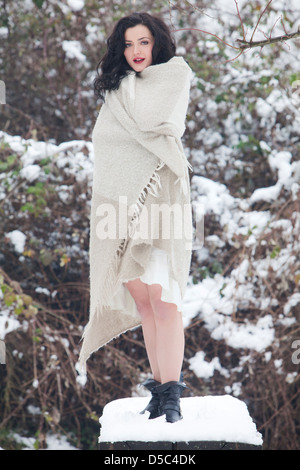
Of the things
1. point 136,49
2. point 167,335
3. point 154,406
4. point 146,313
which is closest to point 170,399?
point 154,406

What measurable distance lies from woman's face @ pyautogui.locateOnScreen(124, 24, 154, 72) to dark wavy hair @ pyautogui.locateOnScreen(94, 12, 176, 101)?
0.05ft

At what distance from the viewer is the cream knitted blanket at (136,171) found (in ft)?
7.45

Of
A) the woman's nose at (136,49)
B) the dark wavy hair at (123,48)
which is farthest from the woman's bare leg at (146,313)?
the woman's nose at (136,49)

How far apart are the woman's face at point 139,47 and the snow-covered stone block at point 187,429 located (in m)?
1.29

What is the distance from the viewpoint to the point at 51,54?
4797 mm

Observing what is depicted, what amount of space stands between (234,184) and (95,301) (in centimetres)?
246

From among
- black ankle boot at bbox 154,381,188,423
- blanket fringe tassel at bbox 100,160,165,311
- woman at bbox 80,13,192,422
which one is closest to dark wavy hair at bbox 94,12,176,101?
woman at bbox 80,13,192,422

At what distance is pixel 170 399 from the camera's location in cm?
229

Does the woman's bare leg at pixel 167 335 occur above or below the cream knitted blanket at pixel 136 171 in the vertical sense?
below

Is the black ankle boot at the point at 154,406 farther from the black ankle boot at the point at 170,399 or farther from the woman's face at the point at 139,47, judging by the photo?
the woman's face at the point at 139,47

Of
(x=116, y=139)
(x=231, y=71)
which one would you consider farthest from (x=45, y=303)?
(x=116, y=139)

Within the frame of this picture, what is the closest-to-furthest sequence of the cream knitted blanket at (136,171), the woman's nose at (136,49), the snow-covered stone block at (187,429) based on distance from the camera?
1. the snow-covered stone block at (187,429)
2. the cream knitted blanket at (136,171)
3. the woman's nose at (136,49)

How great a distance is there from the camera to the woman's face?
2.40 m

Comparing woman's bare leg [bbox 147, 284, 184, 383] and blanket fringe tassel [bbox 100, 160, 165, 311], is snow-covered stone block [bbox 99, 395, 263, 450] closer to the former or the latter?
woman's bare leg [bbox 147, 284, 184, 383]
